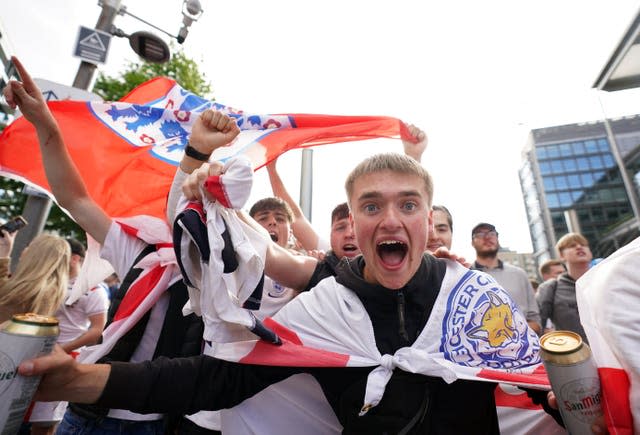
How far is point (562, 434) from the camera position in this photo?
1.60 metres

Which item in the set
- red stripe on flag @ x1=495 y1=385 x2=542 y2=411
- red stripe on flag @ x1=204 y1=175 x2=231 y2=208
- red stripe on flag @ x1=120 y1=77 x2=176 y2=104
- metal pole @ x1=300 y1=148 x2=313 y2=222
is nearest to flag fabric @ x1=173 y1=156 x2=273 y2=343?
red stripe on flag @ x1=204 y1=175 x2=231 y2=208

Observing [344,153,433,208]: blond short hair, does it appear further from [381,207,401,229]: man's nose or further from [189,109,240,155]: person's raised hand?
[189,109,240,155]: person's raised hand

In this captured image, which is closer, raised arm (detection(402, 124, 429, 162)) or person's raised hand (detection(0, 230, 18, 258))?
raised arm (detection(402, 124, 429, 162))

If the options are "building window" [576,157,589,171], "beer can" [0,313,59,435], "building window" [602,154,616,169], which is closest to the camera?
"beer can" [0,313,59,435]

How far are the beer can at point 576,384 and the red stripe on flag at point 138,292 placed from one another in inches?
74.9

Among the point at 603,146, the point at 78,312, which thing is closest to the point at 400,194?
the point at 78,312

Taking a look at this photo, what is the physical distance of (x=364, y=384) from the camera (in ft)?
4.87

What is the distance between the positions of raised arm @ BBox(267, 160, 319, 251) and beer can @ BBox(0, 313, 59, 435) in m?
2.54

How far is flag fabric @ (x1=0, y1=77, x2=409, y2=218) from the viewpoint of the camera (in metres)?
2.87

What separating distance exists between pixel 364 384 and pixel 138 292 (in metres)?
1.35

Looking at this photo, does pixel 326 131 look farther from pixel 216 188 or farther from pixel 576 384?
pixel 576 384

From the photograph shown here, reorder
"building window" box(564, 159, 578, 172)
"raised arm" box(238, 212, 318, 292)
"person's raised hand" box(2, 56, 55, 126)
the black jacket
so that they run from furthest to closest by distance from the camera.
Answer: "building window" box(564, 159, 578, 172) < "raised arm" box(238, 212, 318, 292) < "person's raised hand" box(2, 56, 55, 126) < the black jacket

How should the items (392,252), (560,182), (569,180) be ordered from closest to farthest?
1. (392,252)
2. (569,180)
3. (560,182)

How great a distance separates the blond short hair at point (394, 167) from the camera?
181 cm
